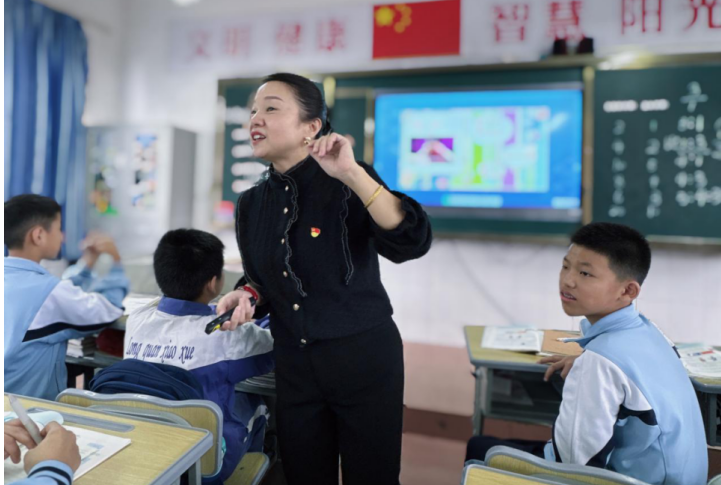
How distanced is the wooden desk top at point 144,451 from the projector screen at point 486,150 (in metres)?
2.54

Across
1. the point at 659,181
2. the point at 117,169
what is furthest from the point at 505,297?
the point at 117,169

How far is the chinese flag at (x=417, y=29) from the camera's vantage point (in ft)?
10.7

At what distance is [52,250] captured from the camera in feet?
6.06

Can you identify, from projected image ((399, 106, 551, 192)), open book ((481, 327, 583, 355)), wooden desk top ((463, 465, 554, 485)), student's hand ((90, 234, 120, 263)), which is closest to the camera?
wooden desk top ((463, 465, 554, 485))

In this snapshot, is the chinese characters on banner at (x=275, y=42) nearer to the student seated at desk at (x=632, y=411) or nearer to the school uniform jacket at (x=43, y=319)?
the school uniform jacket at (x=43, y=319)

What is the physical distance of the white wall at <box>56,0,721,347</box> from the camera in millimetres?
3002

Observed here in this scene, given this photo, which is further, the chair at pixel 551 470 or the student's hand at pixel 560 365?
the student's hand at pixel 560 365

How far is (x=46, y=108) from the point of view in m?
3.54

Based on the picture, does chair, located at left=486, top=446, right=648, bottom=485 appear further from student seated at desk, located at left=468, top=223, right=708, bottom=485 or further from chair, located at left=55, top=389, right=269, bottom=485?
chair, located at left=55, top=389, right=269, bottom=485

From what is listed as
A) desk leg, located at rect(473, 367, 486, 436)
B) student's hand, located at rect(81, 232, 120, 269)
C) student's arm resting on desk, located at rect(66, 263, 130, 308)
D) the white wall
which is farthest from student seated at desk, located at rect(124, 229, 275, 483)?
the white wall

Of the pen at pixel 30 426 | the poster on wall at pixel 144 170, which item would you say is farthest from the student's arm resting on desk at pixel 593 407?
the poster on wall at pixel 144 170

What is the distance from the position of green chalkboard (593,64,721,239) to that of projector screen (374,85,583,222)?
0.49 ft

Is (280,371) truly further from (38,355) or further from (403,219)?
(38,355)

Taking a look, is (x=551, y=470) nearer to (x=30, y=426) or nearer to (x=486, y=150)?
(x=30, y=426)
